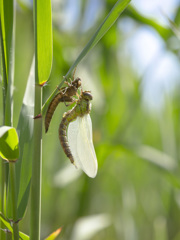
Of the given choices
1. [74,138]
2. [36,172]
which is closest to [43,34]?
[36,172]

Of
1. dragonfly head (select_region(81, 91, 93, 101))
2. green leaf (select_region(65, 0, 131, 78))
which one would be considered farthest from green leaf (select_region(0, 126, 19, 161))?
dragonfly head (select_region(81, 91, 93, 101))

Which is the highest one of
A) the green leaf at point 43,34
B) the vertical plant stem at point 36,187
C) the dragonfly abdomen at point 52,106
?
the green leaf at point 43,34

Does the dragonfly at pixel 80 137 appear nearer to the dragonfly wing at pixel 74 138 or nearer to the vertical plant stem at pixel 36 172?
the dragonfly wing at pixel 74 138

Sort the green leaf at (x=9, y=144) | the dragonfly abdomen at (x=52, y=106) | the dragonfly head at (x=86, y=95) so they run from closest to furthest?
the green leaf at (x=9, y=144), the dragonfly abdomen at (x=52, y=106), the dragonfly head at (x=86, y=95)

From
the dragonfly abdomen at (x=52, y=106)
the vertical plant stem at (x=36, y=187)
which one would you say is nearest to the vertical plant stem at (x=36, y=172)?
the vertical plant stem at (x=36, y=187)

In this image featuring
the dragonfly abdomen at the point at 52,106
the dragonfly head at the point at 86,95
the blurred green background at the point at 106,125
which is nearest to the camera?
the dragonfly abdomen at the point at 52,106

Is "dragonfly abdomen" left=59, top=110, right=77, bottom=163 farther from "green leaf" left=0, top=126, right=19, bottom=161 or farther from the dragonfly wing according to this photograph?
"green leaf" left=0, top=126, right=19, bottom=161

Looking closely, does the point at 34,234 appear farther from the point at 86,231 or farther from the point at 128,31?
the point at 128,31
